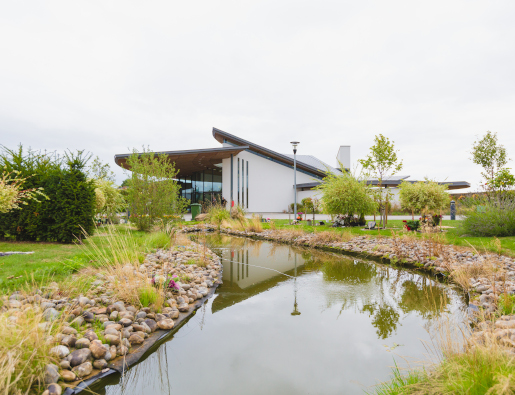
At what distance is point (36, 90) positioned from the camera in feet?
34.3

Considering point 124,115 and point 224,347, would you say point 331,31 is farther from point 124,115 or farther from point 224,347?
point 124,115

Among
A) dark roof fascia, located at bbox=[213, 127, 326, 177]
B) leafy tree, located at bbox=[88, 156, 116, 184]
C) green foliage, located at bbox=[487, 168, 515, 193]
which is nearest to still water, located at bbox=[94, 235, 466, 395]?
green foliage, located at bbox=[487, 168, 515, 193]

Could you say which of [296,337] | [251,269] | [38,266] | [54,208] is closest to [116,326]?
[296,337]

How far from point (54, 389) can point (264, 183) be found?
2340 cm

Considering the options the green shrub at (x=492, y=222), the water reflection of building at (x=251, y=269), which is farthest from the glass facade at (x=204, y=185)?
the green shrub at (x=492, y=222)

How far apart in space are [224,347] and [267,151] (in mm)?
22373

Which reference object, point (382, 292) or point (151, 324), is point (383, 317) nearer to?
point (382, 292)

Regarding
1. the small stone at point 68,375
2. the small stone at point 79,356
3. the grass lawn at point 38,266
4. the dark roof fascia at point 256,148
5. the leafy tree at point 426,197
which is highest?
the dark roof fascia at point 256,148

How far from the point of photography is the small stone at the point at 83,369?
2.25 meters

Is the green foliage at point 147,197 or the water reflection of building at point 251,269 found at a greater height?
the green foliage at point 147,197

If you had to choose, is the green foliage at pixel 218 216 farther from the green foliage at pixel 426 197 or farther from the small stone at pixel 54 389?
the small stone at pixel 54 389

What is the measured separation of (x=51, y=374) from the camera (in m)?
2.07

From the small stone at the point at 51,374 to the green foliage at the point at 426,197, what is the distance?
13.0m

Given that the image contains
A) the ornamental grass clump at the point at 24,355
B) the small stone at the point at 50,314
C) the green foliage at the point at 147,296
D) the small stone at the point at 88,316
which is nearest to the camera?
the ornamental grass clump at the point at 24,355
